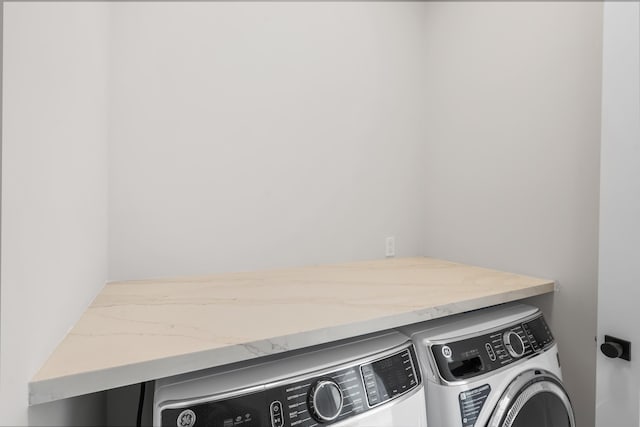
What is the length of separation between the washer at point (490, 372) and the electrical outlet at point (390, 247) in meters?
0.73

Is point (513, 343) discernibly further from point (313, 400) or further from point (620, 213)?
point (313, 400)

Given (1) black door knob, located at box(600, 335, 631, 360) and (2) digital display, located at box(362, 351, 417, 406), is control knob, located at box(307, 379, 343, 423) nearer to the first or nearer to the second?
(2) digital display, located at box(362, 351, 417, 406)

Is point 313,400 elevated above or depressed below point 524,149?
below

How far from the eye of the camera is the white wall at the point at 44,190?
0.52 metres

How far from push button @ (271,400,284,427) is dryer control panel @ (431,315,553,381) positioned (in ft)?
1.56

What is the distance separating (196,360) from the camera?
28.2 inches

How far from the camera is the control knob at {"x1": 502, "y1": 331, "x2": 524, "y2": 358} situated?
1.07 meters

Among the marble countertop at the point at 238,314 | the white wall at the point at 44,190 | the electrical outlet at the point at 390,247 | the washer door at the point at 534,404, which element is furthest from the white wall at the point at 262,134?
the washer door at the point at 534,404

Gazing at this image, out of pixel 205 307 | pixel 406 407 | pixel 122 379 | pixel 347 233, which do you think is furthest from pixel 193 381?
pixel 347 233

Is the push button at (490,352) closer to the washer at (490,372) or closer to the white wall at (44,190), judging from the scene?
the washer at (490,372)

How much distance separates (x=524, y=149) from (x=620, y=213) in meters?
0.54

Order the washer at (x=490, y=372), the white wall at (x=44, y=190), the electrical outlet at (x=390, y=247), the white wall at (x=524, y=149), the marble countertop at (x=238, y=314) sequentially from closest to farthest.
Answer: the white wall at (x=44, y=190), the marble countertop at (x=238, y=314), the washer at (x=490, y=372), the white wall at (x=524, y=149), the electrical outlet at (x=390, y=247)

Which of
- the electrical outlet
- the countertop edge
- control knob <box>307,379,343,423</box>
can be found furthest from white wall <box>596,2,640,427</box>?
the electrical outlet

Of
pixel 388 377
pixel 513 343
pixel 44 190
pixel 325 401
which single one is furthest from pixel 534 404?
pixel 44 190
